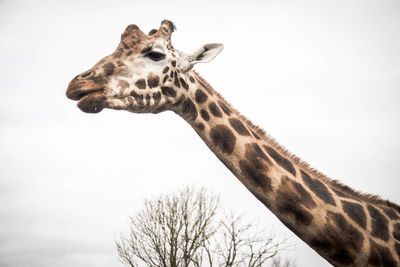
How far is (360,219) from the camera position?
3457mm

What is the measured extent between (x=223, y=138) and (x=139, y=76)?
133 cm

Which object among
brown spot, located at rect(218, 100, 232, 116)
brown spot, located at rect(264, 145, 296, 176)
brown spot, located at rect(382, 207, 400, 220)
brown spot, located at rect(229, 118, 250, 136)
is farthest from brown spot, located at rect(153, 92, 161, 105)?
brown spot, located at rect(382, 207, 400, 220)

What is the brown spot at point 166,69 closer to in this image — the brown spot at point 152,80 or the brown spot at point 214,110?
the brown spot at point 152,80

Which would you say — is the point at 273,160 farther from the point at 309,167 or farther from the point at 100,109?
the point at 100,109

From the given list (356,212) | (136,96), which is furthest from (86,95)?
(356,212)

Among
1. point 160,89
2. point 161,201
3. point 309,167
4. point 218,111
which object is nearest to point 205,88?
point 218,111

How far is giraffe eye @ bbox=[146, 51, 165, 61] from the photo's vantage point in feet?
12.6

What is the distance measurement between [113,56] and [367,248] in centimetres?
378

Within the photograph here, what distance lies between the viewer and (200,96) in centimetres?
406

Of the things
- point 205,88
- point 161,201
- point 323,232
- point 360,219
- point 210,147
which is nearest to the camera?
point 323,232

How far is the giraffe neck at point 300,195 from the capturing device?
10.5ft

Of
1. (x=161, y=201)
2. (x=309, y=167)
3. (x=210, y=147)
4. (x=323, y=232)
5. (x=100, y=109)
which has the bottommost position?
(x=323, y=232)

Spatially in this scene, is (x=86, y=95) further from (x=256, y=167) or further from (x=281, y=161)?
(x=281, y=161)

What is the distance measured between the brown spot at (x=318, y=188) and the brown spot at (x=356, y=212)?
0.63 ft
